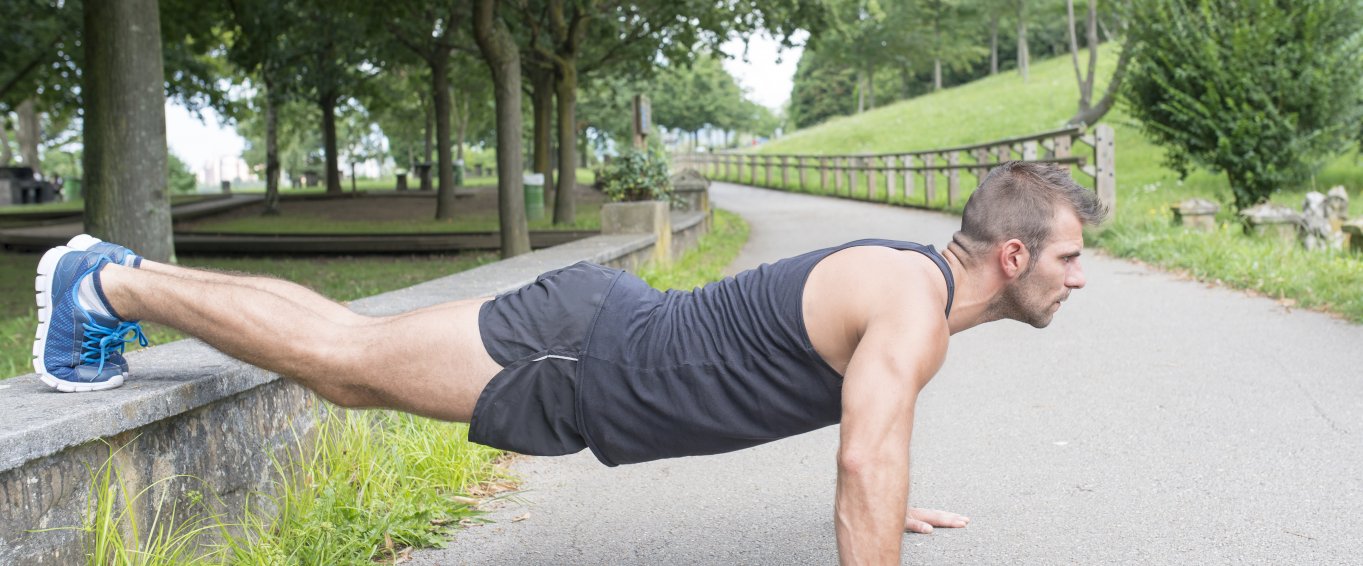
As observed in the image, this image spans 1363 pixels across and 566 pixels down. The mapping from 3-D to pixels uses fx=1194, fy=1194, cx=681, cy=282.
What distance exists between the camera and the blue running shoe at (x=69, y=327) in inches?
120

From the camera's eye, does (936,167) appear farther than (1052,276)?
Yes

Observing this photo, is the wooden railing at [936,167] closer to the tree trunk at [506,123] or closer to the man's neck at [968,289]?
the tree trunk at [506,123]

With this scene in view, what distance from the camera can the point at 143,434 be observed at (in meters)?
3.02

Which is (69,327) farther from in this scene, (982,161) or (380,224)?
(380,224)

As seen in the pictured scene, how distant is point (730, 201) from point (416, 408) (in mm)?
25012

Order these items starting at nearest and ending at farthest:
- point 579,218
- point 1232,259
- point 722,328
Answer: point 722,328 < point 1232,259 < point 579,218

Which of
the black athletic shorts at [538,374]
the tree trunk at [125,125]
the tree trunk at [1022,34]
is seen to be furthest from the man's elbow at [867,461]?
the tree trunk at [1022,34]

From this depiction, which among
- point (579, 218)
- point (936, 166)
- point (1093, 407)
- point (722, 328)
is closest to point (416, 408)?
point (722, 328)

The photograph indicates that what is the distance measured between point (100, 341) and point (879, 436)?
2053mm

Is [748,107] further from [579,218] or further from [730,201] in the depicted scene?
[579,218]

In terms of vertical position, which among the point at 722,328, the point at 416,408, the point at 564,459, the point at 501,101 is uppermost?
the point at 501,101

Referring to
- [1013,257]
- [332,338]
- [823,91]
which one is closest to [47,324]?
[332,338]

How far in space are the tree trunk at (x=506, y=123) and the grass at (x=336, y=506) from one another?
745 cm

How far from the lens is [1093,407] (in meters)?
5.45
